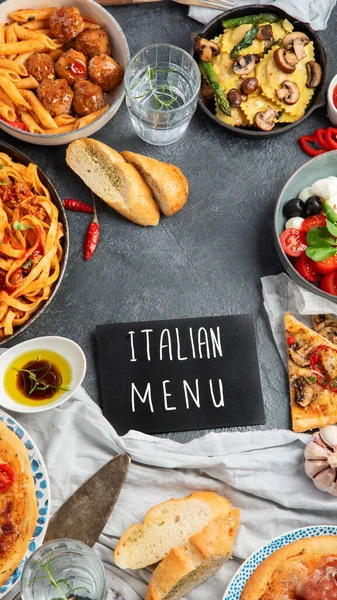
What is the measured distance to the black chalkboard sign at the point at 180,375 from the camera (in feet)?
13.1

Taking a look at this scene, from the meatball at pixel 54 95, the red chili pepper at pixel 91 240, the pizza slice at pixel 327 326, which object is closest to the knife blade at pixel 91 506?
the red chili pepper at pixel 91 240

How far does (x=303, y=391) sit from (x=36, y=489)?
1.42 metres

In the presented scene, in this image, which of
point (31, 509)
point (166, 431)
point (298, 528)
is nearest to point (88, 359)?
point (166, 431)

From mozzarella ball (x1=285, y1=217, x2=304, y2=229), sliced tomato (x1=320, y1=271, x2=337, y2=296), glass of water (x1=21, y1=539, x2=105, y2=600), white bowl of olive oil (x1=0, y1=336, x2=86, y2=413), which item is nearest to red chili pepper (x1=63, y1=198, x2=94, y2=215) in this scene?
white bowl of olive oil (x1=0, y1=336, x2=86, y2=413)

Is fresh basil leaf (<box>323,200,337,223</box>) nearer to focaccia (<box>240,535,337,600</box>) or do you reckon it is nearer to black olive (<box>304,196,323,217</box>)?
black olive (<box>304,196,323,217</box>)

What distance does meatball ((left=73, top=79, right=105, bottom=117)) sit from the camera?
4059 mm

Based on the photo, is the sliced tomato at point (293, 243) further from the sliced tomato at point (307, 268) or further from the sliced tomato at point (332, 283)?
the sliced tomato at point (332, 283)

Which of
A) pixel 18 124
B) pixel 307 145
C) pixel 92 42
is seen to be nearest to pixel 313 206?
pixel 307 145

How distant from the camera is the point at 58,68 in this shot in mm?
4109

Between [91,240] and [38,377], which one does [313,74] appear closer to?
[91,240]

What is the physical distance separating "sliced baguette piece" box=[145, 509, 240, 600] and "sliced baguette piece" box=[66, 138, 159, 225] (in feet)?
5.29

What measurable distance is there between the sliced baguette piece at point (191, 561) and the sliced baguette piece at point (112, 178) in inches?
63.5

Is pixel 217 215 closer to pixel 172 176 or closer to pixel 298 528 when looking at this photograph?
pixel 172 176

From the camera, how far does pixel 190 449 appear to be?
155 inches
